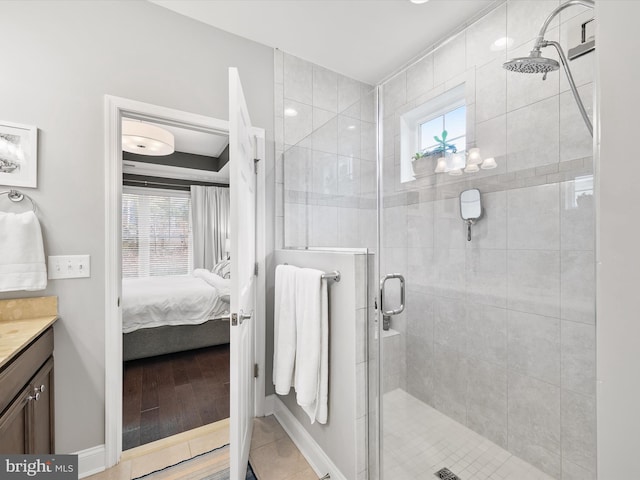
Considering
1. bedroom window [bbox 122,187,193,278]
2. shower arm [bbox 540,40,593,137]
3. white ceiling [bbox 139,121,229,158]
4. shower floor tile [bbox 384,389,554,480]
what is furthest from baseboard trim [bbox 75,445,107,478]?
bedroom window [bbox 122,187,193,278]

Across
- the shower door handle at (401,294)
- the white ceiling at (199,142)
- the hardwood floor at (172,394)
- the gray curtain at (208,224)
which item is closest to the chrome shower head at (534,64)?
the shower door handle at (401,294)

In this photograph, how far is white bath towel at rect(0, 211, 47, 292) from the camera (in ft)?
4.46

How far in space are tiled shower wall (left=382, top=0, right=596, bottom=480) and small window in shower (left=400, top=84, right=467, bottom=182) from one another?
0.03m

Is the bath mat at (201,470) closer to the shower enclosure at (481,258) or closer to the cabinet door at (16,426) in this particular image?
the cabinet door at (16,426)

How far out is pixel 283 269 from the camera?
5.88ft

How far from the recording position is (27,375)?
1.16m

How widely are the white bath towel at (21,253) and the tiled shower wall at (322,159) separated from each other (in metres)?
1.31

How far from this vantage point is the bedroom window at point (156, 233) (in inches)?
206

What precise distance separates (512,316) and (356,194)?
0.85 m

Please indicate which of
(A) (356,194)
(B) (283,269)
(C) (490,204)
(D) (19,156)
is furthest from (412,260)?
(D) (19,156)

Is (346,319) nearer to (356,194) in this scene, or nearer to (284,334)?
(284,334)

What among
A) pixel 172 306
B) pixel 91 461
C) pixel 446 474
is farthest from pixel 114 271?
pixel 446 474

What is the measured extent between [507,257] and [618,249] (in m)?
0.71

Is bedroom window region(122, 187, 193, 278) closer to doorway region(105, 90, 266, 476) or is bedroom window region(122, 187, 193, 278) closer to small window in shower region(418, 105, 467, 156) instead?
doorway region(105, 90, 266, 476)
